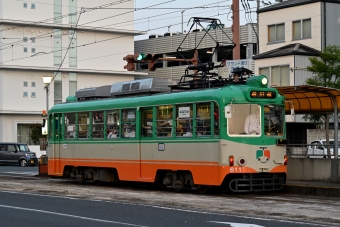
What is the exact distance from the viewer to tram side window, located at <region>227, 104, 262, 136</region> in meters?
20.0

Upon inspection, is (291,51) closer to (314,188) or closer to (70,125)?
(70,125)

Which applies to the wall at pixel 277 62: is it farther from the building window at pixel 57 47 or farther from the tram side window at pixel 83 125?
the building window at pixel 57 47

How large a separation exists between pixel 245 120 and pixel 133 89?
15.7ft

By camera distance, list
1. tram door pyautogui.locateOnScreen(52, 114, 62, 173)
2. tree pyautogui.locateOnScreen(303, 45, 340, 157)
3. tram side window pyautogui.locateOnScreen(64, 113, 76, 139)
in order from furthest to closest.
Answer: tree pyautogui.locateOnScreen(303, 45, 340, 157), tram door pyautogui.locateOnScreen(52, 114, 62, 173), tram side window pyautogui.locateOnScreen(64, 113, 76, 139)

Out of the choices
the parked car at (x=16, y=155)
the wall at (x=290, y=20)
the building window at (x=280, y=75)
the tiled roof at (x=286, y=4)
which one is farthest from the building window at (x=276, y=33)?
the parked car at (x=16, y=155)

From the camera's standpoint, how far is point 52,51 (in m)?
70.2

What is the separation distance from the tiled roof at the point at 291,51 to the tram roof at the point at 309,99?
821 inches

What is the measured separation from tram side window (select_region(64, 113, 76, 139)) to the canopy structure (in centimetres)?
738

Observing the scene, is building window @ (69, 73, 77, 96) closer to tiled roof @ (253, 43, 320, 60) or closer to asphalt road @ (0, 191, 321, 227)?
tiled roof @ (253, 43, 320, 60)

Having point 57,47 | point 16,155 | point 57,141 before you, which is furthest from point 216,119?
point 57,47

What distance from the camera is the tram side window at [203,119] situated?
66.3 feet

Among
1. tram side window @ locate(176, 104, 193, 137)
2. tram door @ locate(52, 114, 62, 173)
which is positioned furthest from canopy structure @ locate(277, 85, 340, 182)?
tram door @ locate(52, 114, 62, 173)

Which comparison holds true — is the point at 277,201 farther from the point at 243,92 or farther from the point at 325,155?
the point at 325,155

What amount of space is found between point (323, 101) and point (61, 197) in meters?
7.98
